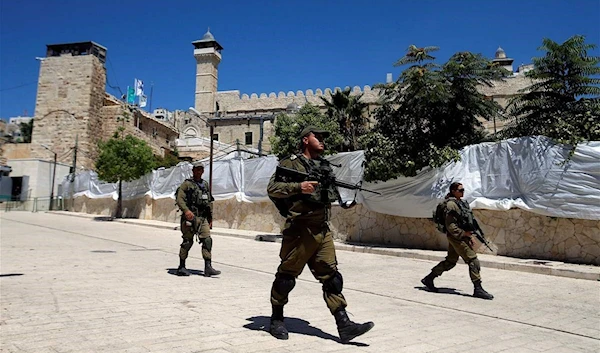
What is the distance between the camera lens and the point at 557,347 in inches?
138

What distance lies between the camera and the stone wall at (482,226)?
8.45m

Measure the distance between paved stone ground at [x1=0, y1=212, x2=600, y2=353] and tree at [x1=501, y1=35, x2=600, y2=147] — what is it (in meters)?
3.09

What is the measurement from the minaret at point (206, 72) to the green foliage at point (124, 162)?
115 ft

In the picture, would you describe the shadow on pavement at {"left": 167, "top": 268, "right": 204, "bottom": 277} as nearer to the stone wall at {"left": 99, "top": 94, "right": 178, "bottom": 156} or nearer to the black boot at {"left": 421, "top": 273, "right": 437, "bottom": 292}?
the black boot at {"left": 421, "top": 273, "right": 437, "bottom": 292}

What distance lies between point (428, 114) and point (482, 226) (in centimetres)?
328

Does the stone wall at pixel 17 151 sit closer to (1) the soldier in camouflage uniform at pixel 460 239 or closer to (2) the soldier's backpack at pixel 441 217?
(2) the soldier's backpack at pixel 441 217

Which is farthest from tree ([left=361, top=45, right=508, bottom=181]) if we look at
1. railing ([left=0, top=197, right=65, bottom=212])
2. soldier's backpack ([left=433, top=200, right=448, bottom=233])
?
railing ([left=0, top=197, right=65, bottom=212])

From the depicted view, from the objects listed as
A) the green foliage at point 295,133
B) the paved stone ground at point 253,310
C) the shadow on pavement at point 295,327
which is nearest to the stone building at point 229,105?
the green foliage at point 295,133

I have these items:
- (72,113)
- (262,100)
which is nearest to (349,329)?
(72,113)

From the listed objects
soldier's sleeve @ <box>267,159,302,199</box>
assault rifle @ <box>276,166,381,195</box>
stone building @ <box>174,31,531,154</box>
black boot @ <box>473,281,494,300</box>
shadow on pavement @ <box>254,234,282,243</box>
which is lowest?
black boot @ <box>473,281,494,300</box>

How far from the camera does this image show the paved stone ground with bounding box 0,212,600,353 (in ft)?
10.8

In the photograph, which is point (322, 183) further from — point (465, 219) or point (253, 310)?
point (465, 219)

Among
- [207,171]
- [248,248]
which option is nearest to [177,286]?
[248,248]

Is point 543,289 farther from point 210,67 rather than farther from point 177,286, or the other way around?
point 210,67
